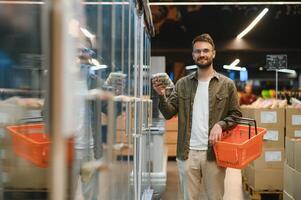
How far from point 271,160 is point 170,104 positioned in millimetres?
2478

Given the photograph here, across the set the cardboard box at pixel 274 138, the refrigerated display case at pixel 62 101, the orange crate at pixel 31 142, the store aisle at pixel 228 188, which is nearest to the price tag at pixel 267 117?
the cardboard box at pixel 274 138

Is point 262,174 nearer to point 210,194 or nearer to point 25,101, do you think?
point 210,194

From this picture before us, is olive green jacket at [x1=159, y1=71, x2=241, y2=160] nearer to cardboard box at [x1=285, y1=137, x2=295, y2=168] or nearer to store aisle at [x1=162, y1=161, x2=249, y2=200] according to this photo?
cardboard box at [x1=285, y1=137, x2=295, y2=168]

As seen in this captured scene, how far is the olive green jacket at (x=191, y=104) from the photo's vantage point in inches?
135

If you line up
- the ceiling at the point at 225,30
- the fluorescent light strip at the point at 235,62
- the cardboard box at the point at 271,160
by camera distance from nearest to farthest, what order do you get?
the cardboard box at the point at 271,160, the ceiling at the point at 225,30, the fluorescent light strip at the point at 235,62

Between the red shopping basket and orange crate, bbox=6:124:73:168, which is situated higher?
orange crate, bbox=6:124:73:168

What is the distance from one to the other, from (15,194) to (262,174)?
4722 mm

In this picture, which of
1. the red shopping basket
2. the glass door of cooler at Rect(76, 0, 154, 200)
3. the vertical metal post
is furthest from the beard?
the vertical metal post

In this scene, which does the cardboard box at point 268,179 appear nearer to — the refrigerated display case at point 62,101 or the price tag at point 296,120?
the price tag at point 296,120

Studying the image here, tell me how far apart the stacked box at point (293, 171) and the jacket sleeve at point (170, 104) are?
5.12 ft

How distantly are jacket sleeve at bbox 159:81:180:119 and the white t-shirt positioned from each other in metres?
0.21

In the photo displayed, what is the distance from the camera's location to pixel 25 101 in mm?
1165

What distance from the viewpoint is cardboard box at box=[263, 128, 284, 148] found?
5.64m

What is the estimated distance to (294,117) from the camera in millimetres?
5684
